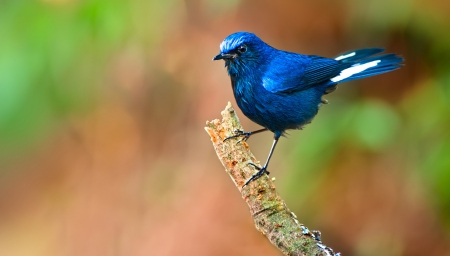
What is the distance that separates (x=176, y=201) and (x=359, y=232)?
1.71 meters

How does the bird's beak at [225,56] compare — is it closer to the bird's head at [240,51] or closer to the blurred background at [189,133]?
the bird's head at [240,51]

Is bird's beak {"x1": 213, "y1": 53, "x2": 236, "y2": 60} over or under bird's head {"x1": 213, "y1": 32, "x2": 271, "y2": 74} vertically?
under

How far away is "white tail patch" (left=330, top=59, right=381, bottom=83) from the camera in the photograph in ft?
12.3

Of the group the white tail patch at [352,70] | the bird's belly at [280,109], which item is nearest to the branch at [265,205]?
the bird's belly at [280,109]

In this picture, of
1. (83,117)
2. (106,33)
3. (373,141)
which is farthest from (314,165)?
(83,117)

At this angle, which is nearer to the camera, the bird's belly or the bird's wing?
the bird's belly

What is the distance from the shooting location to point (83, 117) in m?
5.59

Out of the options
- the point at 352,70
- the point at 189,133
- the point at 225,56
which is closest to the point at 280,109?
the point at 225,56

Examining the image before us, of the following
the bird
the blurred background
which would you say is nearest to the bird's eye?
the bird

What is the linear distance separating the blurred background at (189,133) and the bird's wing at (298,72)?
0.41m

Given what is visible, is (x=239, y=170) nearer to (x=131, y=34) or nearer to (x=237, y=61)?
(x=237, y=61)

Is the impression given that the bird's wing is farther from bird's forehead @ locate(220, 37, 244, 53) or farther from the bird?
bird's forehead @ locate(220, 37, 244, 53)

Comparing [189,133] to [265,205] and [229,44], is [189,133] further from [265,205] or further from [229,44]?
[265,205]

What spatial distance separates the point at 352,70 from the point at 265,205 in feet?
4.77
